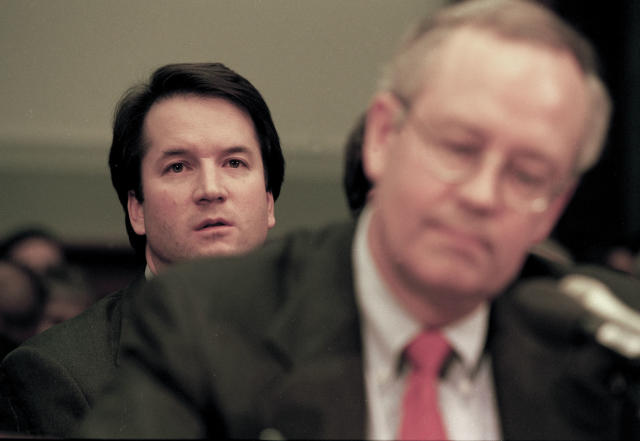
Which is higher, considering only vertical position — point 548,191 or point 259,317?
point 548,191

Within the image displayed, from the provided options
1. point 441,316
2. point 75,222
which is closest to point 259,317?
point 441,316

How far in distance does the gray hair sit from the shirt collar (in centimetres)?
25

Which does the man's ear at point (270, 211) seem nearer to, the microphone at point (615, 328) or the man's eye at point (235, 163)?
the man's eye at point (235, 163)

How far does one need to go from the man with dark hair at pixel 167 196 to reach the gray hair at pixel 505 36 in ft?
2.82

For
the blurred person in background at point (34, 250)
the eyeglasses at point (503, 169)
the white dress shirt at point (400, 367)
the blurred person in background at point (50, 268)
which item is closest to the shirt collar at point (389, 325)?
the white dress shirt at point (400, 367)

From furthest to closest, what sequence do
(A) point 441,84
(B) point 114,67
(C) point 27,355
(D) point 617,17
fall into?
(D) point 617,17 < (B) point 114,67 < (C) point 27,355 < (A) point 441,84

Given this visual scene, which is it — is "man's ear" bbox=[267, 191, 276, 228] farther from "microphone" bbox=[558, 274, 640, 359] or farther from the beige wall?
"microphone" bbox=[558, 274, 640, 359]

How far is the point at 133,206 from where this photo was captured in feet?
8.55

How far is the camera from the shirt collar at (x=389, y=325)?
153cm

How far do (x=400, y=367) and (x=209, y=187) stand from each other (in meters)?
0.93

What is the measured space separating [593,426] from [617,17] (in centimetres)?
514

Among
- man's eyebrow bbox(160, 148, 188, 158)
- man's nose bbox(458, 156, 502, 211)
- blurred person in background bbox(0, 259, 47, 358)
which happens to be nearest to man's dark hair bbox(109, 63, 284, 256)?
man's eyebrow bbox(160, 148, 188, 158)

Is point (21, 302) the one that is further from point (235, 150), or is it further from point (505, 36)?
point (505, 36)

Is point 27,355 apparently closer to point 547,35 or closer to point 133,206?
point 133,206
